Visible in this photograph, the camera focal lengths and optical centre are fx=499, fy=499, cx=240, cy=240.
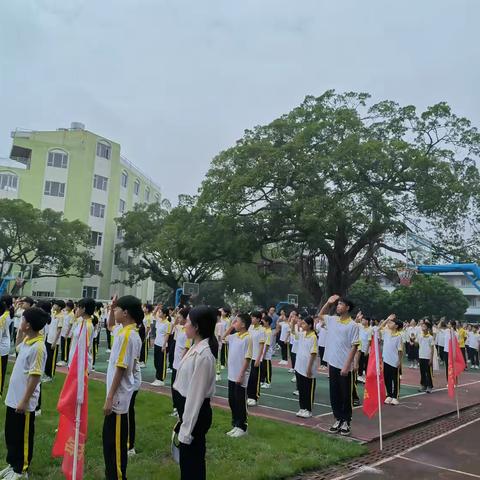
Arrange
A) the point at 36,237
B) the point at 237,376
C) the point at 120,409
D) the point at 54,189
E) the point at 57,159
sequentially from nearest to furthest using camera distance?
the point at 120,409 < the point at 237,376 < the point at 36,237 < the point at 54,189 < the point at 57,159

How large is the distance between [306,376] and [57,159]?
1464 inches

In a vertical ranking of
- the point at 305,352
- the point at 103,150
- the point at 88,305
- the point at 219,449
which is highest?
the point at 103,150

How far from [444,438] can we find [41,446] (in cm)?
541

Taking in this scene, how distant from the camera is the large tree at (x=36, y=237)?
30156mm

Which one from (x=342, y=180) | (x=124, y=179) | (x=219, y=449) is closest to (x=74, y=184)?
(x=124, y=179)

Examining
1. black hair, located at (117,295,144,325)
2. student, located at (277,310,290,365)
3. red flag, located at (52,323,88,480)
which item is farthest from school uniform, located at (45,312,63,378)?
student, located at (277,310,290,365)

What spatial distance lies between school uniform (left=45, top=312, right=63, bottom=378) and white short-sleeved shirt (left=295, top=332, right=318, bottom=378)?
492cm

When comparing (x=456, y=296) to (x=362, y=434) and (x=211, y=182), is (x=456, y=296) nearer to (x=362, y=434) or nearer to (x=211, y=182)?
(x=211, y=182)

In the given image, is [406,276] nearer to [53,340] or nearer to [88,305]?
[53,340]

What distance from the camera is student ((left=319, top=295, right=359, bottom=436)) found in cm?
681

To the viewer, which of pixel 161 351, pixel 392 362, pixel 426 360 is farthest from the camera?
pixel 426 360

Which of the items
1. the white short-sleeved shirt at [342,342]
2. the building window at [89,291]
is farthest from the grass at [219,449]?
the building window at [89,291]

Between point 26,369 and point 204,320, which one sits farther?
point 26,369

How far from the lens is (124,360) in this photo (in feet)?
13.5
